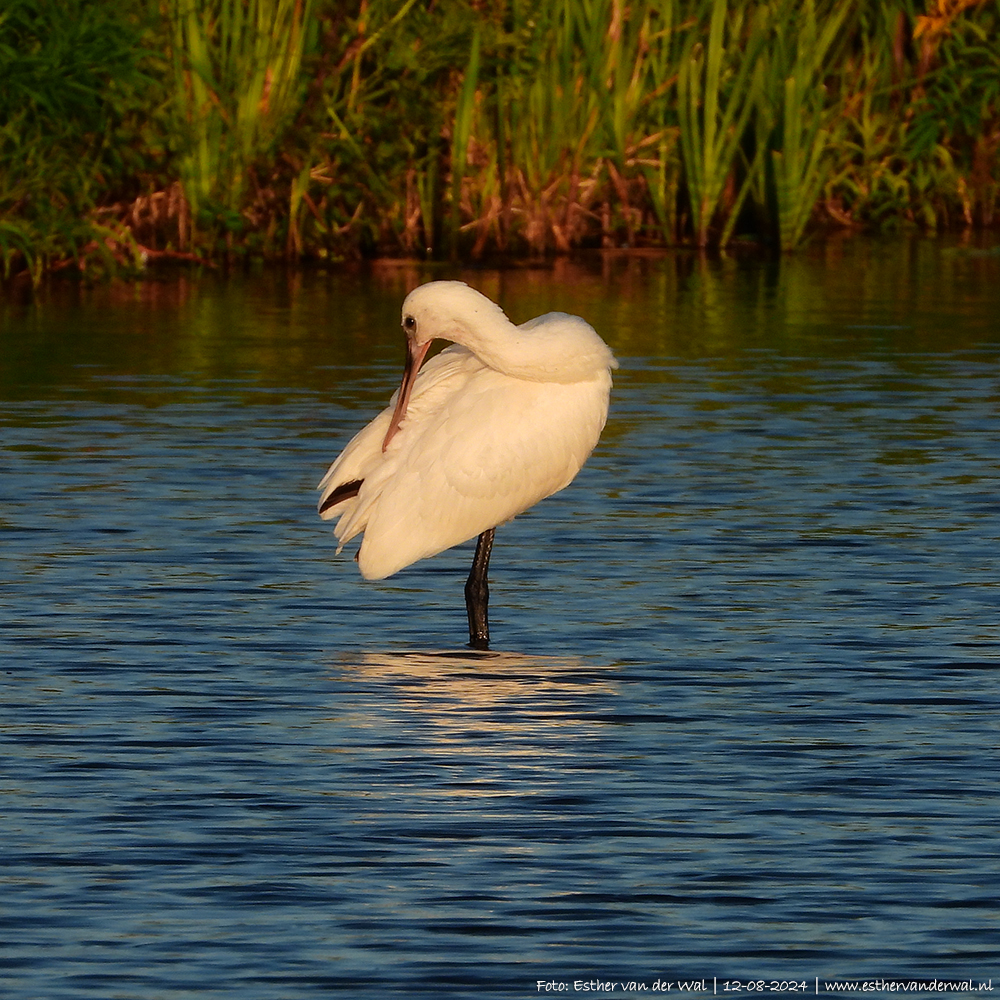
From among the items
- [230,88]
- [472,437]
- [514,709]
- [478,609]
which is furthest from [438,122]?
[514,709]

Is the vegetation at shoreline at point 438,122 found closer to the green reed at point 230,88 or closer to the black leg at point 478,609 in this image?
the green reed at point 230,88

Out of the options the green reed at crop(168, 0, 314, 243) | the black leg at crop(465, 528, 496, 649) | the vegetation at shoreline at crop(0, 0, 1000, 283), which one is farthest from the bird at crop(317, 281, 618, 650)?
the green reed at crop(168, 0, 314, 243)

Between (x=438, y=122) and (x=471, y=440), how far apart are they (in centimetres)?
1397

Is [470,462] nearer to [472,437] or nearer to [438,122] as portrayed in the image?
[472,437]

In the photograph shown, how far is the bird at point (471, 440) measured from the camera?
29.5ft

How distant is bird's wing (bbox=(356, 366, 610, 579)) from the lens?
8.93 m

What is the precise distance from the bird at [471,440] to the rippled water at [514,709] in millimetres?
357

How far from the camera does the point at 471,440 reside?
9117 mm

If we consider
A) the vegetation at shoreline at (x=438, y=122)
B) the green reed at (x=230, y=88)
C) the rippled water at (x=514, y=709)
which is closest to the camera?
the rippled water at (x=514, y=709)

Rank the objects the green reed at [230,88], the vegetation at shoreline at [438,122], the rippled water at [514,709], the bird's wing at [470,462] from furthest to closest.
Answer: the green reed at [230,88] → the vegetation at shoreline at [438,122] → the bird's wing at [470,462] → the rippled water at [514,709]

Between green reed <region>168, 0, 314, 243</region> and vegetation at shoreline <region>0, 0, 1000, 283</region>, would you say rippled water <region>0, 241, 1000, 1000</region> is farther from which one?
green reed <region>168, 0, 314, 243</region>

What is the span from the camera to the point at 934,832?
646 centimetres

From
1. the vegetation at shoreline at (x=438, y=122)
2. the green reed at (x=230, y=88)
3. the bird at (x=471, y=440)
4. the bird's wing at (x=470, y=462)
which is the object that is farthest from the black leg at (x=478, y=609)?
the green reed at (x=230, y=88)

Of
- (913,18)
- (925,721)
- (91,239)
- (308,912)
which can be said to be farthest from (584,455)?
(913,18)
